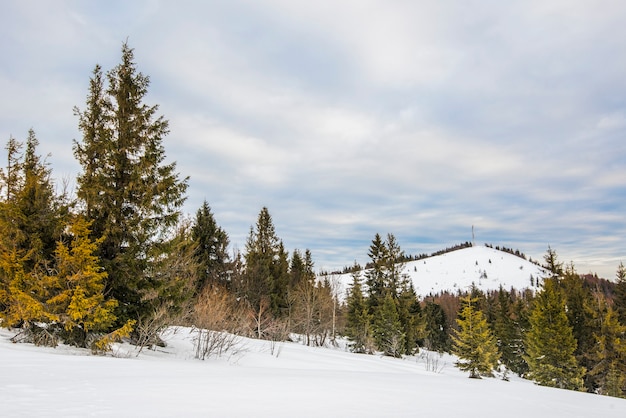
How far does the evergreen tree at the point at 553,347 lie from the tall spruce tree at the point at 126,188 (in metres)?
33.1

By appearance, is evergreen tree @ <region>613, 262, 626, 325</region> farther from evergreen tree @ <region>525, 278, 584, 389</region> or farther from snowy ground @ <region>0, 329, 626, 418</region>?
snowy ground @ <region>0, 329, 626, 418</region>

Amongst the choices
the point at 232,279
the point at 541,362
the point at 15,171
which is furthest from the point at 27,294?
the point at 541,362

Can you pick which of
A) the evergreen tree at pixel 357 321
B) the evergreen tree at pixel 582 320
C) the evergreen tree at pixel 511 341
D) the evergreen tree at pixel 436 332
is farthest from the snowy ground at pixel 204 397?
the evergreen tree at pixel 436 332

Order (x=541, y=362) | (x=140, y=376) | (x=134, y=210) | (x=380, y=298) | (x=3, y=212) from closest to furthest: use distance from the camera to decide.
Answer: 1. (x=140, y=376)
2. (x=3, y=212)
3. (x=134, y=210)
4. (x=541, y=362)
5. (x=380, y=298)

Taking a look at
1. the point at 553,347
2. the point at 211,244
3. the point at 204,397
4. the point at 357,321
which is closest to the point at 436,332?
the point at 357,321

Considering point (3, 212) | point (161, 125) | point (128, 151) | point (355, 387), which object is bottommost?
point (355, 387)

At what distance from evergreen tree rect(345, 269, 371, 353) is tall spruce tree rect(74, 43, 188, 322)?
104 ft

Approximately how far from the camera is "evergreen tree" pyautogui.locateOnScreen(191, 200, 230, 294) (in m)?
39.5

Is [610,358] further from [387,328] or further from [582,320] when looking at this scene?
[387,328]

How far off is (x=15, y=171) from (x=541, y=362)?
4131cm

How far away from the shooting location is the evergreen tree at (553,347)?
30766 mm

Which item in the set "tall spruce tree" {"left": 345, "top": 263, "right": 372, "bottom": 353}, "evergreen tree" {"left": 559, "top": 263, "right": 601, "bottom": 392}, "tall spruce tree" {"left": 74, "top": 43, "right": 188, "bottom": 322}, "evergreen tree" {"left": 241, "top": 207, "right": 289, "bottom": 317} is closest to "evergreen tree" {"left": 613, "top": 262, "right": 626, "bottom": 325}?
"evergreen tree" {"left": 559, "top": 263, "right": 601, "bottom": 392}

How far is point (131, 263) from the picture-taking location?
543 inches

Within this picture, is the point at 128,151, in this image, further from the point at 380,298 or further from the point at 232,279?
the point at 380,298
